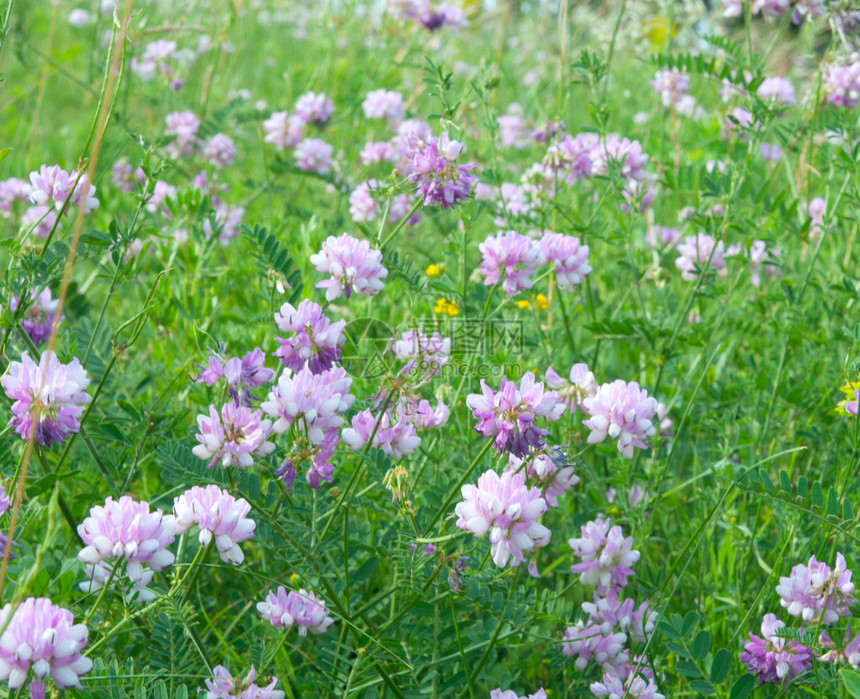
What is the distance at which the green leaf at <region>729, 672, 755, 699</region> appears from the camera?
131cm

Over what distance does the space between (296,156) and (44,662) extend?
2.15 meters

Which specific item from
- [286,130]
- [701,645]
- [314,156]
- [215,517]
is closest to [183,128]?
[286,130]

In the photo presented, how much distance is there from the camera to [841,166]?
6.59 feet

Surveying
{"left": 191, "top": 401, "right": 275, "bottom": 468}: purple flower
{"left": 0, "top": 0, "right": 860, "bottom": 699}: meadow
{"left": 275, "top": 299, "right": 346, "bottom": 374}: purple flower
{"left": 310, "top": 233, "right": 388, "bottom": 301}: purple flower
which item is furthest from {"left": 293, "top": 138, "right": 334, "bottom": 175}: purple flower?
{"left": 191, "top": 401, "right": 275, "bottom": 468}: purple flower

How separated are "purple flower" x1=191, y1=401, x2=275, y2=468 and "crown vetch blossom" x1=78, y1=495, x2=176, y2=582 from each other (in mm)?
147

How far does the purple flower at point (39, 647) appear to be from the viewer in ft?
3.09

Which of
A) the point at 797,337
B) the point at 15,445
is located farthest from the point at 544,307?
the point at 15,445

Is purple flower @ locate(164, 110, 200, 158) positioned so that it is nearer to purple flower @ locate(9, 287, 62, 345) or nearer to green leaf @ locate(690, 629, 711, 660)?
purple flower @ locate(9, 287, 62, 345)

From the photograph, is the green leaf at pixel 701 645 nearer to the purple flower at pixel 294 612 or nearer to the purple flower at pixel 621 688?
the purple flower at pixel 621 688

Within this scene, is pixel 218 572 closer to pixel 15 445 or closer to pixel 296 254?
pixel 15 445

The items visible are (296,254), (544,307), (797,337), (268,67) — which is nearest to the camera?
(797,337)

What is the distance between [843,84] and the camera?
8.31ft

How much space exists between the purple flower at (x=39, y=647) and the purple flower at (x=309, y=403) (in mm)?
387

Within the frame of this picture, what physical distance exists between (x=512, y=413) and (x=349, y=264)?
38 cm
